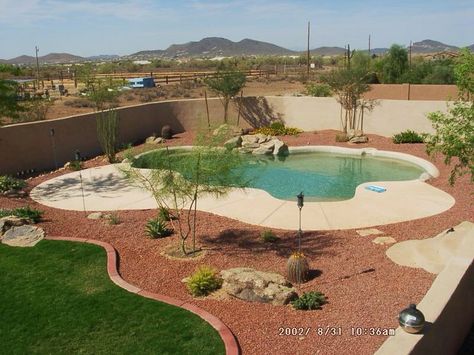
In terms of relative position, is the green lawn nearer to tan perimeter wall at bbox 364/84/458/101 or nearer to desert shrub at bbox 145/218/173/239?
Answer: desert shrub at bbox 145/218/173/239

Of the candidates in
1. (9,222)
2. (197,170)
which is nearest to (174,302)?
(197,170)

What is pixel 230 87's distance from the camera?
1079 inches

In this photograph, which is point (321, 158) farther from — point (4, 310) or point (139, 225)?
point (4, 310)

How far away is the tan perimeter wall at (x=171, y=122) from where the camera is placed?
20031 millimetres

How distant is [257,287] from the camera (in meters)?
9.03

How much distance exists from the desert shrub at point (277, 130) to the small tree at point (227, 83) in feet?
9.20

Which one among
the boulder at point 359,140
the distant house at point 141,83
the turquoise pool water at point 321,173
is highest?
the distant house at point 141,83

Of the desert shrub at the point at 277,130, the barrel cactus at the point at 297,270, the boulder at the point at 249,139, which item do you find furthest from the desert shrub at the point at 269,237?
the desert shrub at the point at 277,130

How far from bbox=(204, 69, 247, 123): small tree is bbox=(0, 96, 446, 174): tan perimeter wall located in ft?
4.95

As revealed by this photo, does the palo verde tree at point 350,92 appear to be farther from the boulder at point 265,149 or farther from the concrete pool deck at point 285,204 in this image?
the concrete pool deck at point 285,204

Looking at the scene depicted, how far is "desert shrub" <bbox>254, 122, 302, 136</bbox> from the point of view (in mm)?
28078

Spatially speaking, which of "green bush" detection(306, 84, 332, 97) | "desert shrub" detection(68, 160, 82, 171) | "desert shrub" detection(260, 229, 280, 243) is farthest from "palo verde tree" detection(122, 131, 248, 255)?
"green bush" detection(306, 84, 332, 97)

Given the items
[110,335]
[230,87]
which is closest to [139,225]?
[110,335]

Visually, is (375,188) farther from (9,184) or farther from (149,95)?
(149,95)
